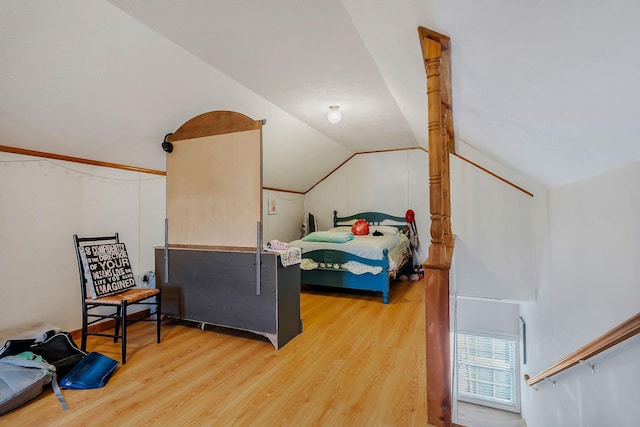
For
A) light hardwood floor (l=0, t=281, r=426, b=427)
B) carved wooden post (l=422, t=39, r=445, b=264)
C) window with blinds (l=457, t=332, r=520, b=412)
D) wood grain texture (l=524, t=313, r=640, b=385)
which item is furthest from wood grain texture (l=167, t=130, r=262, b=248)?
window with blinds (l=457, t=332, r=520, b=412)

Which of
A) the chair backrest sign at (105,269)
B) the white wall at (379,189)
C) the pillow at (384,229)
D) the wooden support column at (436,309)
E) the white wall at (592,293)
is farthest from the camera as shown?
the white wall at (379,189)

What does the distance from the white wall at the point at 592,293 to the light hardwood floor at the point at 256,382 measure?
0.90 m

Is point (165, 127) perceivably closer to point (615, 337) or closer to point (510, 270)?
point (615, 337)

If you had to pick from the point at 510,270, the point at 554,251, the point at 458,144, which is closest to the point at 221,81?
the point at 458,144

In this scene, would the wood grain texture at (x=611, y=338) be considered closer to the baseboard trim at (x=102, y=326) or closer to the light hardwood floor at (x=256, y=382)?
the light hardwood floor at (x=256, y=382)

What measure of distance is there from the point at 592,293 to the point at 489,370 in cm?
362

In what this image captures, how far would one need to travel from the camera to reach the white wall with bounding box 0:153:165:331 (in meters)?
2.51

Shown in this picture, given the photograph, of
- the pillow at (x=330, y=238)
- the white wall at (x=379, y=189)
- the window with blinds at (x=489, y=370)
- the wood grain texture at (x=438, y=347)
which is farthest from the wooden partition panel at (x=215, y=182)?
the window with blinds at (x=489, y=370)

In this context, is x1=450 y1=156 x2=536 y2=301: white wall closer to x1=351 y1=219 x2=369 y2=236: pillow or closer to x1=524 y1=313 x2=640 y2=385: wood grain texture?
x1=351 y1=219 x2=369 y2=236: pillow

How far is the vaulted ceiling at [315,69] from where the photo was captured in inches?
37.5

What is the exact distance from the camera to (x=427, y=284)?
157 cm

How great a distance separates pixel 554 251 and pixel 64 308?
175 inches

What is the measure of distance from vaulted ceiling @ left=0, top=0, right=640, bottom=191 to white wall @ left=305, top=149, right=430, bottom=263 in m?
2.34

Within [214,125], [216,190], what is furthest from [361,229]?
[214,125]
